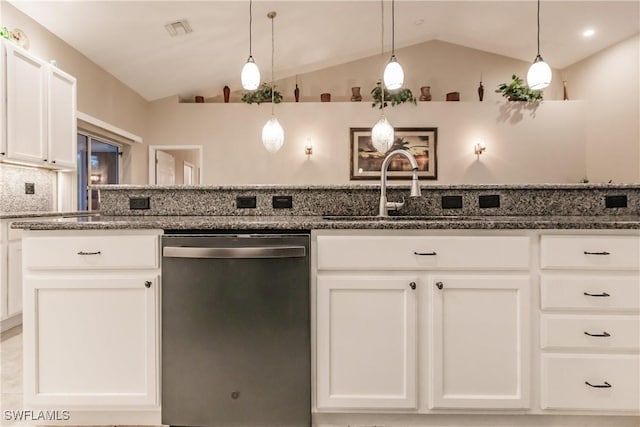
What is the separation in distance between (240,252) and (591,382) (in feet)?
4.88

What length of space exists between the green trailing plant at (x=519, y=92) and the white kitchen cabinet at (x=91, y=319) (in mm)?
6037

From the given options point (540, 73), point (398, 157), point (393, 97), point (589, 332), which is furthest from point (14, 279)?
point (393, 97)

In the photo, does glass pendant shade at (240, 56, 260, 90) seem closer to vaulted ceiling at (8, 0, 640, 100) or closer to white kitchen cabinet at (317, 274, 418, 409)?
vaulted ceiling at (8, 0, 640, 100)

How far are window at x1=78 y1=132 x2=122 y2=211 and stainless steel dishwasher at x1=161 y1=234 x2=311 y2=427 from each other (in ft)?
11.2

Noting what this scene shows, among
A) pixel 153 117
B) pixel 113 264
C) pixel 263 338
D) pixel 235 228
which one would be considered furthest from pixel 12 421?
pixel 153 117

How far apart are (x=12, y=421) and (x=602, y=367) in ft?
8.16

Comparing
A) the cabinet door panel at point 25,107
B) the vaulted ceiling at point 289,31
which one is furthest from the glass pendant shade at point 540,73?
the cabinet door panel at point 25,107

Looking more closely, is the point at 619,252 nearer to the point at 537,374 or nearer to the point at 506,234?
the point at 506,234

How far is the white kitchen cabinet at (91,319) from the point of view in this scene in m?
1.49

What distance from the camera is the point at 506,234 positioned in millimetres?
1502

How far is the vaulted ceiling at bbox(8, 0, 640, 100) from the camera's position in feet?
12.5

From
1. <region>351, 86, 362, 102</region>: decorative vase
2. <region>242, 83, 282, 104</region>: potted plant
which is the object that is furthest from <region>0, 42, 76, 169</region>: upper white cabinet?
<region>351, 86, 362, 102</region>: decorative vase

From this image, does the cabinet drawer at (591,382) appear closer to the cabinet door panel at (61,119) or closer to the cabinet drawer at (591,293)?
the cabinet drawer at (591,293)
